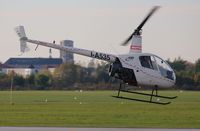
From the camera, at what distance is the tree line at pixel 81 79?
101025 millimetres

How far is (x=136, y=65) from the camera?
42.4 m

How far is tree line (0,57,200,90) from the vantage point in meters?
101

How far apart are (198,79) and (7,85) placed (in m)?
51.6

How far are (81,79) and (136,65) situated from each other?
287 ft

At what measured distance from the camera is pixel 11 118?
155 feet

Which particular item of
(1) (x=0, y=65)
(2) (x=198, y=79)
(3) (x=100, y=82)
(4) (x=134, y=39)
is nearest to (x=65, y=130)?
(4) (x=134, y=39)

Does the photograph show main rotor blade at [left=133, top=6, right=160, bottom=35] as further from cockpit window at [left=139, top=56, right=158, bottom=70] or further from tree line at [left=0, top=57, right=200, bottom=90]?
tree line at [left=0, top=57, right=200, bottom=90]

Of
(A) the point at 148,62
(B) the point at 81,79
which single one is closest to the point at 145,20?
(A) the point at 148,62

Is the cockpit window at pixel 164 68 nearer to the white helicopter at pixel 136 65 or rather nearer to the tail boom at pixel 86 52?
the white helicopter at pixel 136 65

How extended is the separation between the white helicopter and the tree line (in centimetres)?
4274

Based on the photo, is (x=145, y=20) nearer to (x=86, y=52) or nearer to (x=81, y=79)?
(x=86, y=52)

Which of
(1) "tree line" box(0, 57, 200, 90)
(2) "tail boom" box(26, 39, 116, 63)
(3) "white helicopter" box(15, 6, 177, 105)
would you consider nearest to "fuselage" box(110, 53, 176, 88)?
(3) "white helicopter" box(15, 6, 177, 105)

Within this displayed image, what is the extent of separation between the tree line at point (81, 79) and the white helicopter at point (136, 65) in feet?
140

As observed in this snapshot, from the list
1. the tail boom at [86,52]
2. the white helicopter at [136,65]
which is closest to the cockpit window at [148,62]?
the white helicopter at [136,65]
